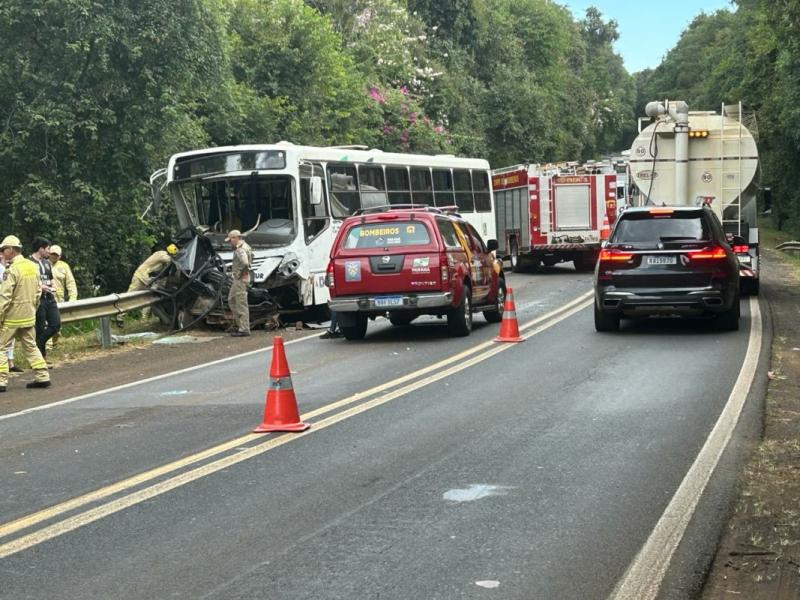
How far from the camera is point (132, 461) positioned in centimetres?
869

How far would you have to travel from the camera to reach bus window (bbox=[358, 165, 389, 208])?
77.2 ft

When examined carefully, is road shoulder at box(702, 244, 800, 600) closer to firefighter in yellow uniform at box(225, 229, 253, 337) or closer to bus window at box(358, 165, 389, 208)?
firefighter in yellow uniform at box(225, 229, 253, 337)

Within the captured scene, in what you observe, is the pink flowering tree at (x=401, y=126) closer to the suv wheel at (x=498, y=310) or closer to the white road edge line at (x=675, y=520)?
the suv wheel at (x=498, y=310)

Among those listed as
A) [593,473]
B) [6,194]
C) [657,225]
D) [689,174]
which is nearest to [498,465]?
[593,473]

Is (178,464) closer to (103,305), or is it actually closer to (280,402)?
(280,402)

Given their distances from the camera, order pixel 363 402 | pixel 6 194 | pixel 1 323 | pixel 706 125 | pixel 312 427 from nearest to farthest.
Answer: pixel 312 427 < pixel 363 402 < pixel 1 323 < pixel 706 125 < pixel 6 194

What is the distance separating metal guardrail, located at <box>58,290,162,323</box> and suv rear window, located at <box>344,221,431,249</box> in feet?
12.8

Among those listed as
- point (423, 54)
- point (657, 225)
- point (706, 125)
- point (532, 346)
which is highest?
point (423, 54)

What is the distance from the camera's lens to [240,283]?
18.9 meters

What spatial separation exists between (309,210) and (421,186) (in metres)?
6.54

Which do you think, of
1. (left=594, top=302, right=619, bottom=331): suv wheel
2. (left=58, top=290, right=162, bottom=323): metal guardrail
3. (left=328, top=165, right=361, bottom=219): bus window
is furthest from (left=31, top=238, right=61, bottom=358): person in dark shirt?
(left=594, top=302, right=619, bottom=331): suv wheel

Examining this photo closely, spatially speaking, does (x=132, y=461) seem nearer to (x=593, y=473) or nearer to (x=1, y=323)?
(x=593, y=473)

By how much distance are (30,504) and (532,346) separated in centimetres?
949

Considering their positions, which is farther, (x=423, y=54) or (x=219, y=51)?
(x=423, y=54)
